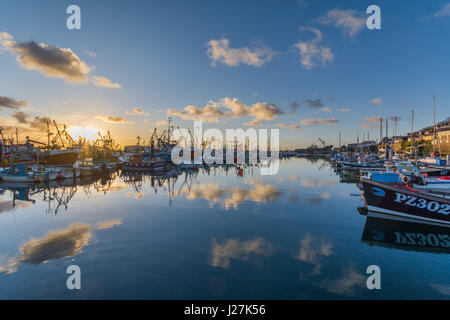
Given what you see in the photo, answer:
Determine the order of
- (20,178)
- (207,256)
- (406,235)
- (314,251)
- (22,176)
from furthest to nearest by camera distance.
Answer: (22,176) < (20,178) < (406,235) < (314,251) < (207,256)

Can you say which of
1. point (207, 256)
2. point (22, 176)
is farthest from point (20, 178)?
point (207, 256)

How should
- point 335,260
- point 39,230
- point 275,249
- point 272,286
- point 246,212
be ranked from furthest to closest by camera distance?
point 246,212, point 39,230, point 275,249, point 335,260, point 272,286

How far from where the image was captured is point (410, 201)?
46.3 ft

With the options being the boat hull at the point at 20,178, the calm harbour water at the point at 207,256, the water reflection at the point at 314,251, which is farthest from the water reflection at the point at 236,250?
the boat hull at the point at 20,178

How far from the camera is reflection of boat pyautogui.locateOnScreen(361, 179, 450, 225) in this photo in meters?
13.4

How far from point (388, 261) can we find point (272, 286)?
18.9 ft

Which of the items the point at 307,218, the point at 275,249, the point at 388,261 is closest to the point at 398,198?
the point at 307,218

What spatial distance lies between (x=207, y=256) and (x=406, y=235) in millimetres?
11386

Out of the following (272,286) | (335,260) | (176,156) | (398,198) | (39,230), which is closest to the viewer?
(272,286)

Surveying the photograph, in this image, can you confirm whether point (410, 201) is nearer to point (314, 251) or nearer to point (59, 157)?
point (314, 251)

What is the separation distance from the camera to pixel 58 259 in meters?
9.47

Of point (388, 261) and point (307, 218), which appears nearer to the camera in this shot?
point (388, 261)

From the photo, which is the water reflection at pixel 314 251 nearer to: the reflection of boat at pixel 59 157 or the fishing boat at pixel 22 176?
the fishing boat at pixel 22 176
